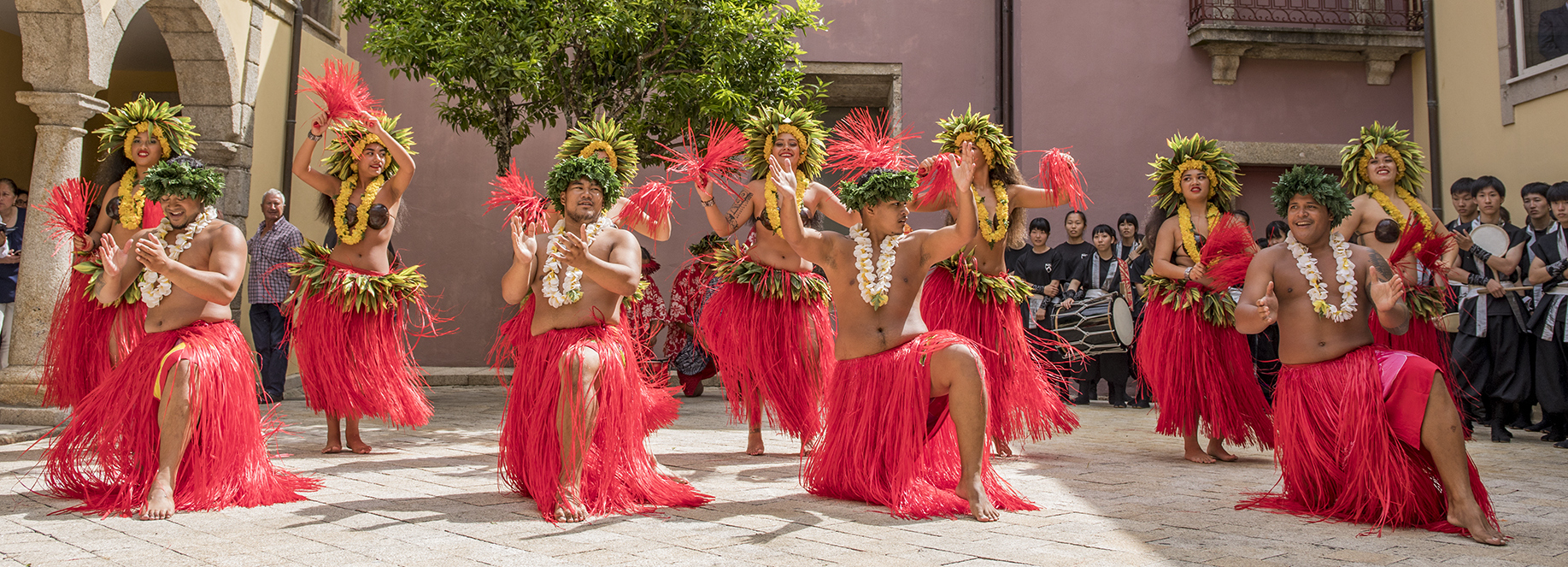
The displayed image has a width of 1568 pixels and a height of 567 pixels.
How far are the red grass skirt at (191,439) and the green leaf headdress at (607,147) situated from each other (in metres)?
1.32

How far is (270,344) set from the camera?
7391 mm

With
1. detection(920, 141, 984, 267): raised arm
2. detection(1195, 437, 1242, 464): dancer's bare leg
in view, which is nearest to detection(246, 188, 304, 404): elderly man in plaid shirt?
detection(920, 141, 984, 267): raised arm

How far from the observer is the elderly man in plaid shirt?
727cm

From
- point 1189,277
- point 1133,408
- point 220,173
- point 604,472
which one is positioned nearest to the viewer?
point 604,472

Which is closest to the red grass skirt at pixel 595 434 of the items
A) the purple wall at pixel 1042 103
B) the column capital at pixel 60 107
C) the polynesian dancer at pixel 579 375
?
the polynesian dancer at pixel 579 375

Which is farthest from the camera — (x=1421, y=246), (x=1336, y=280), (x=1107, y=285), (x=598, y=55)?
(x=1107, y=285)

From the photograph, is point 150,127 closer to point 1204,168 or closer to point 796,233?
point 796,233

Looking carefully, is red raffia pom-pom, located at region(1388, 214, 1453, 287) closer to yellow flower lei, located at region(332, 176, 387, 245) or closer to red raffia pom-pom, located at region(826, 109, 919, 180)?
red raffia pom-pom, located at region(826, 109, 919, 180)

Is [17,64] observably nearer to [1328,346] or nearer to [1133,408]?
[1133,408]

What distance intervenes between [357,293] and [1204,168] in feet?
12.5

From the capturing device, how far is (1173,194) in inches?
198

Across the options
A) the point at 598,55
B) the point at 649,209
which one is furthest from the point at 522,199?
the point at 598,55

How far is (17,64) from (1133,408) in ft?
32.8

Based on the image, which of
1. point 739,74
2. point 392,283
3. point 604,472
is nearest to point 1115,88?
point 739,74
